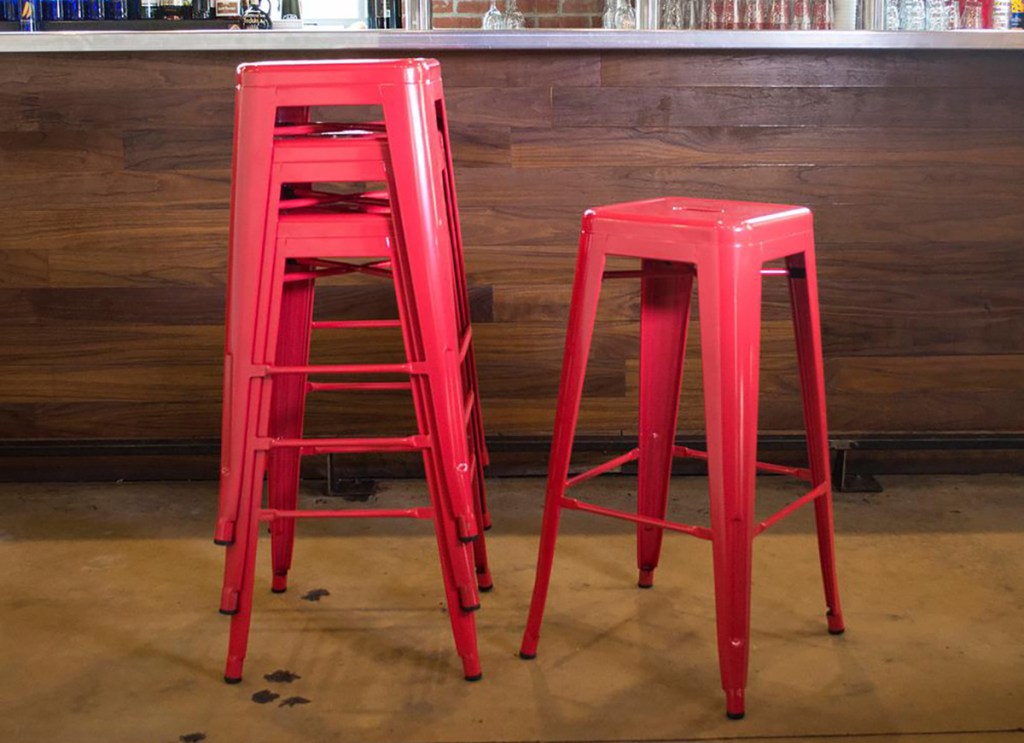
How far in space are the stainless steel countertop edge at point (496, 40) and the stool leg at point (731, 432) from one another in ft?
3.35

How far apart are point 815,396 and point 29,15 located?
350 centimetres

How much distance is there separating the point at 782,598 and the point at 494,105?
121cm

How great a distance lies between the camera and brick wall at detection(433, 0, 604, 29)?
4727mm

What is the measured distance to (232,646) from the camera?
1.90 metres

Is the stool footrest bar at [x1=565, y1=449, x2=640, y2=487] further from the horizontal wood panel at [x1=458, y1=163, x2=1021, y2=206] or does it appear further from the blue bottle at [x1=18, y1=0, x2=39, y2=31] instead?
the blue bottle at [x1=18, y1=0, x2=39, y2=31]

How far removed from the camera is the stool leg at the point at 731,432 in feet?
5.64

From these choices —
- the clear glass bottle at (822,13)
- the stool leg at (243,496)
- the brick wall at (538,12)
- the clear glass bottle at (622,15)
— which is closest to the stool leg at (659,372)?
the stool leg at (243,496)

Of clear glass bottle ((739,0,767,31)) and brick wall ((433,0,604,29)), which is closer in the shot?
clear glass bottle ((739,0,767,31))

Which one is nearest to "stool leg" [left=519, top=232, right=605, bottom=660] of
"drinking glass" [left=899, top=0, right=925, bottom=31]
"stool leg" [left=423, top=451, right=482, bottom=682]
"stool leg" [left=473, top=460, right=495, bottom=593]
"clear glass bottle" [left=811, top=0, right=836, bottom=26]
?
"stool leg" [left=423, top=451, right=482, bottom=682]

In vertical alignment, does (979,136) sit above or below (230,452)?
above

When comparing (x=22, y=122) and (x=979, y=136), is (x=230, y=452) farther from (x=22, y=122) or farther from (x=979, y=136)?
(x=979, y=136)

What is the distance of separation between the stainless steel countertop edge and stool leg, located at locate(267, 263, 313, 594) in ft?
2.18

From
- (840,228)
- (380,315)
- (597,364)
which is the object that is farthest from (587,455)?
(840,228)

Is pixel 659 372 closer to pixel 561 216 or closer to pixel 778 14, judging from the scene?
pixel 561 216
